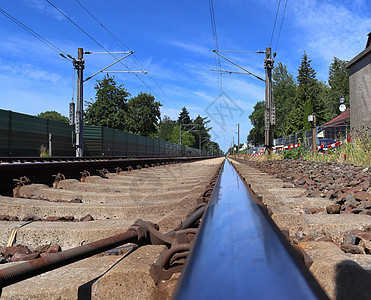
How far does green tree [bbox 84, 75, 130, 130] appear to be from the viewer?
42938 millimetres

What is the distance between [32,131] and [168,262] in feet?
64.6

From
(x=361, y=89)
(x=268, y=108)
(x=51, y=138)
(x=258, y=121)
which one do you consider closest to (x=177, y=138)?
(x=258, y=121)

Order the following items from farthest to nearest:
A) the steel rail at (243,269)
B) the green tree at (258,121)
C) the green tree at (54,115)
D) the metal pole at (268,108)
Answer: the green tree at (54,115)
the green tree at (258,121)
the metal pole at (268,108)
the steel rail at (243,269)

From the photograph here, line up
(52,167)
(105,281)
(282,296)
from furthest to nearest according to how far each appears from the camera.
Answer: (52,167) → (105,281) → (282,296)

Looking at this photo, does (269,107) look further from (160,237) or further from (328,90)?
(328,90)

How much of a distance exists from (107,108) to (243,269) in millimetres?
44147

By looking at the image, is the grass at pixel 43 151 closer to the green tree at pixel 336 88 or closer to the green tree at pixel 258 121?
the green tree at pixel 336 88

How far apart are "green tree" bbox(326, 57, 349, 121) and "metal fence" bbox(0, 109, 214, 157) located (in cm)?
4901

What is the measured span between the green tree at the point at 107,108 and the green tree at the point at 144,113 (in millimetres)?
17055

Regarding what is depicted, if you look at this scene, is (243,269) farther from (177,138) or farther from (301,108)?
(177,138)

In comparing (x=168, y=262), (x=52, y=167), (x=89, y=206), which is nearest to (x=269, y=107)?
(x=52, y=167)

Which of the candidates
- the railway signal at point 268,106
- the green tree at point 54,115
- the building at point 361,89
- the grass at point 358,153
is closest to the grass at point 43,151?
the railway signal at point 268,106

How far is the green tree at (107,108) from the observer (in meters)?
42.9

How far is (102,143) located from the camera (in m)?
26.0
